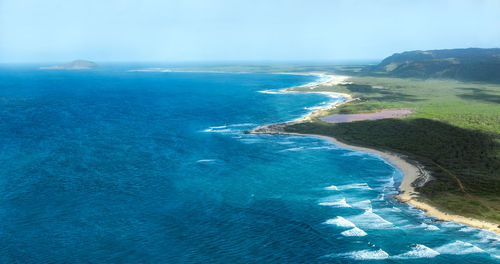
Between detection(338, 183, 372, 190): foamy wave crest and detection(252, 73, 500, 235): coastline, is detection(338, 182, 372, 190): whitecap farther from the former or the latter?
detection(252, 73, 500, 235): coastline

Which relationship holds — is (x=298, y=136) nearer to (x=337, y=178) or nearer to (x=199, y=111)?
(x=337, y=178)

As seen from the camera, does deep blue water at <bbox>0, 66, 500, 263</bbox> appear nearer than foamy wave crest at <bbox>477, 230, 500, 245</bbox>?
Yes

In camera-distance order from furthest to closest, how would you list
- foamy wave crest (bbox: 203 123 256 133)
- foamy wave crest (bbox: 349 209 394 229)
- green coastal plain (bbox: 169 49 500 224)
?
foamy wave crest (bbox: 203 123 256 133)
green coastal plain (bbox: 169 49 500 224)
foamy wave crest (bbox: 349 209 394 229)

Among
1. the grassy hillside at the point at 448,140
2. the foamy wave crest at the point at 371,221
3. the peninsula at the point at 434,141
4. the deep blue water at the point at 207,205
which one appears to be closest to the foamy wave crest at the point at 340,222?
the deep blue water at the point at 207,205

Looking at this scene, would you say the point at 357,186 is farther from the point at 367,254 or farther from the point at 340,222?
the point at 367,254

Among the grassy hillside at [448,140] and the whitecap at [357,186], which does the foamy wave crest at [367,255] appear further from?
the whitecap at [357,186]

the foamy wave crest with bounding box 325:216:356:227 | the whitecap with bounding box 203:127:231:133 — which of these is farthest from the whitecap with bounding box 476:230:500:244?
the whitecap with bounding box 203:127:231:133
